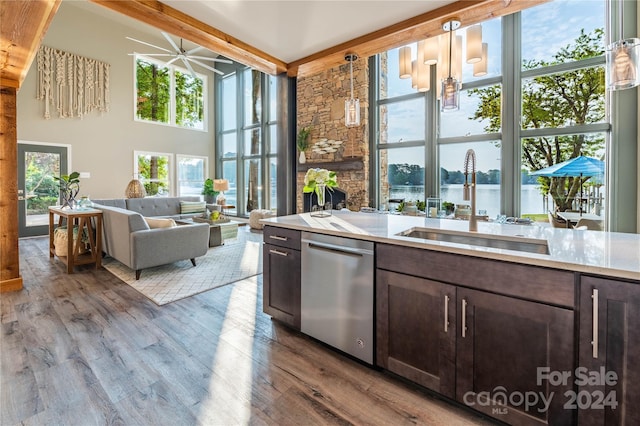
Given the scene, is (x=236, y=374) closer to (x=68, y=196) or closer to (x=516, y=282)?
(x=516, y=282)

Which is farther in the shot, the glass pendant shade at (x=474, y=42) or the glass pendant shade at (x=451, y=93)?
the glass pendant shade at (x=474, y=42)

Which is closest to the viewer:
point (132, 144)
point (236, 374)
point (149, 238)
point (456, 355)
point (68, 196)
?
point (456, 355)

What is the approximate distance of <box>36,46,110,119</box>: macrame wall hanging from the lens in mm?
6695

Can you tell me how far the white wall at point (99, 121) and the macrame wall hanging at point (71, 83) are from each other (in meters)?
0.15

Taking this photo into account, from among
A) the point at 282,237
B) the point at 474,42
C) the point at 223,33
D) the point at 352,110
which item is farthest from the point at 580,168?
the point at 223,33

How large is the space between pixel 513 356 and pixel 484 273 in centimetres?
39

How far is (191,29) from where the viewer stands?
7.65 feet

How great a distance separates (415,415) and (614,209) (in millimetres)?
4320

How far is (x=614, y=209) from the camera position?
12.9 ft

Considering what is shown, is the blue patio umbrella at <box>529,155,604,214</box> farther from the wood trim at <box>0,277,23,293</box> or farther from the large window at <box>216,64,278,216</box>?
the wood trim at <box>0,277,23,293</box>

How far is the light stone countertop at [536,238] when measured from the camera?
1199mm

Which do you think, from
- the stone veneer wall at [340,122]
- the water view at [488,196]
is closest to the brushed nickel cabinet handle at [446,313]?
the water view at [488,196]

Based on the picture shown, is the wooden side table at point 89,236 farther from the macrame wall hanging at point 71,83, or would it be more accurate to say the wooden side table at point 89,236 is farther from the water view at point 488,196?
the water view at point 488,196

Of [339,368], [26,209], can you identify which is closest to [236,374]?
[339,368]
